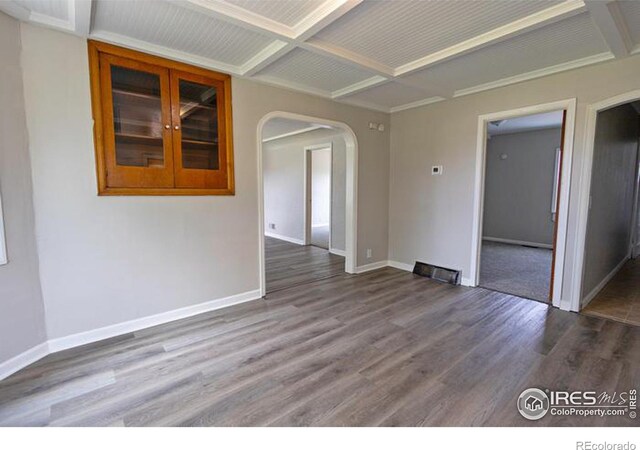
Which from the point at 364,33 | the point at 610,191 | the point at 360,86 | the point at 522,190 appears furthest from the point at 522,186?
the point at 364,33

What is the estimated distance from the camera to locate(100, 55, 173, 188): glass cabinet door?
261cm

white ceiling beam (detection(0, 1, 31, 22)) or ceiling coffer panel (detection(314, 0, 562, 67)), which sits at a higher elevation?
ceiling coffer panel (detection(314, 0, 562, 67))

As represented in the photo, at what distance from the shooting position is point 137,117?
2.74 meters

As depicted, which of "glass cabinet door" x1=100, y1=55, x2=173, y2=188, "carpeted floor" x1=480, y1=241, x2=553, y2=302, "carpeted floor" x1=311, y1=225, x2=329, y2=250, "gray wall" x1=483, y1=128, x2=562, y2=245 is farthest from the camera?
"carpeted floor" x1=311, y1=225, x2=329, y2=250

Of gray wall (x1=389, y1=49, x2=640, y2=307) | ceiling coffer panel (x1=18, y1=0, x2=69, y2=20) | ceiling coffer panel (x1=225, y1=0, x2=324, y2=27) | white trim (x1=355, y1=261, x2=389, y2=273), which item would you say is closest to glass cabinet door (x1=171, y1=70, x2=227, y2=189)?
ceiling coffer panel (x1=18, y1=0, x2=69, y2=20)

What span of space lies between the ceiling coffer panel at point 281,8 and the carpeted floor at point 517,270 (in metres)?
3.74

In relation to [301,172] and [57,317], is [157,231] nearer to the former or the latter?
[57,317]

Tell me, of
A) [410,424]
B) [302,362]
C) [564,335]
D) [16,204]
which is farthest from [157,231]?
[564,335]

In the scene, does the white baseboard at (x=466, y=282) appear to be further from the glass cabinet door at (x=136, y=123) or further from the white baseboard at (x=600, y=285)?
the glass cabinet door at (x=136, y=123)

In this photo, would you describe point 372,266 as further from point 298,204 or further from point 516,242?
point 516,242

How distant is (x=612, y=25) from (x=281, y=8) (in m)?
2.38

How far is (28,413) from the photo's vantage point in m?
1.82

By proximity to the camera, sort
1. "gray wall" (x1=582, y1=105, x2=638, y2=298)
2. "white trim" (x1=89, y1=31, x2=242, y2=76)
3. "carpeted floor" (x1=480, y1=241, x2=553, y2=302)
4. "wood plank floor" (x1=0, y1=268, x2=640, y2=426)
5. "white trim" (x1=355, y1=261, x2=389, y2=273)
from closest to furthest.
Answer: "wood plank floor" (x1=0, y1=268, x2=640, y2=426)
"white trim" (x1=89, y1=31, x2=242, y2=76)
"gray wall" (x1=582, y1=105, x2=638, y2=298)
"carpeted floor" (x1=480, y1=241, x2=553, y2=302)
"white trim" (x1=355, y1=261, x2=389, y2=273)

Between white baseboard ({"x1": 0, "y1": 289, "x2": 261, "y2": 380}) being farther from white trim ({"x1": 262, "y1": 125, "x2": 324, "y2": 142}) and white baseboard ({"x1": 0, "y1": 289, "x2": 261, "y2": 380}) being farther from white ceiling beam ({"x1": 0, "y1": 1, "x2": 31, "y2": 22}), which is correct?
white trim ({"x1": 262, "y1": 125, "x2": 324, "y2": 142})
